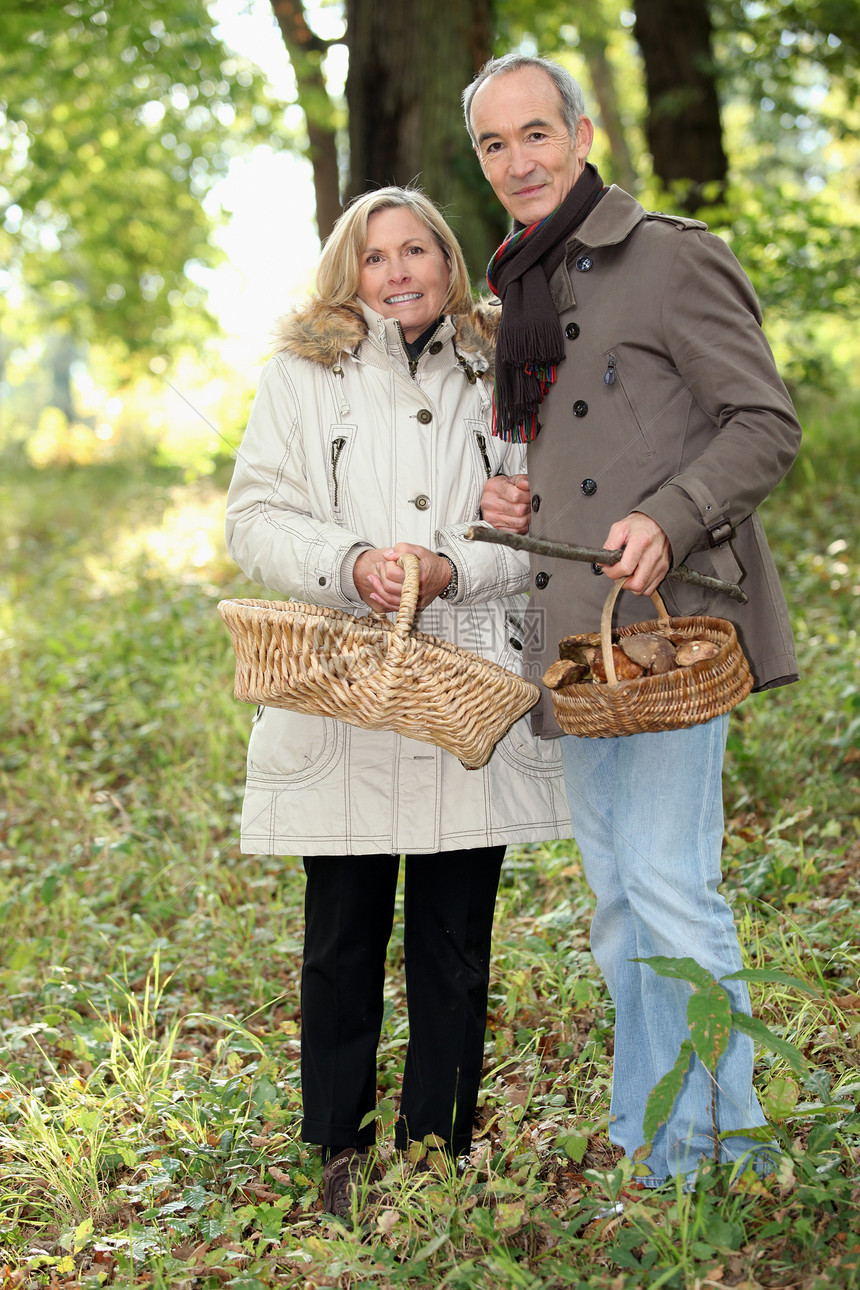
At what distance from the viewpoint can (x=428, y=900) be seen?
8.63ft

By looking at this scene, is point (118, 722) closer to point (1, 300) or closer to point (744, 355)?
point (744, 355)

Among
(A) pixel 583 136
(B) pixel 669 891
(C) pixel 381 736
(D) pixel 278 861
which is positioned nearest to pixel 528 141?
(A) pixel 583 136

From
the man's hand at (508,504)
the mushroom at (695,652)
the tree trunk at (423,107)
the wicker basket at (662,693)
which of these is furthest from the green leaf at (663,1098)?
the tree trunk at (423,107)

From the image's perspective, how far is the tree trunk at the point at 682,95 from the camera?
860 cm

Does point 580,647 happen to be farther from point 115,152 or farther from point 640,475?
point 115,152

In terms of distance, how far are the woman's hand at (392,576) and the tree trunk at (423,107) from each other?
10.6 feet

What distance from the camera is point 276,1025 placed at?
3.71 m

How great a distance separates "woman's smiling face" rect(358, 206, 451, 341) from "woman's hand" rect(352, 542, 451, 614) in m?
0.63

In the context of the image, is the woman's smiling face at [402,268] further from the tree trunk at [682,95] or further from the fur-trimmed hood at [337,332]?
the tree trunk at [682,95]

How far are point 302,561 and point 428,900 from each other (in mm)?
869

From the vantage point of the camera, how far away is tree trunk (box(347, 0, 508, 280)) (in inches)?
210

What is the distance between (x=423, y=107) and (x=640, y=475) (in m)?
3.86

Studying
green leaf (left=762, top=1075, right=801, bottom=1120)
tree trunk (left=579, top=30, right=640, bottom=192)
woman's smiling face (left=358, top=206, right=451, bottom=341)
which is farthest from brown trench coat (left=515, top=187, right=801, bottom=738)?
tree trunk (left=579, top=30, right=640, bottom=192)

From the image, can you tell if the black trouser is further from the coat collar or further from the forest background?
the coat collar
